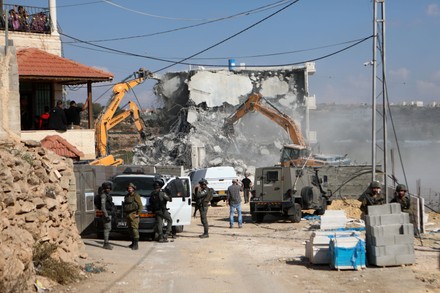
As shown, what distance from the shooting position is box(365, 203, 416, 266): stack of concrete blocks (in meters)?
14.7

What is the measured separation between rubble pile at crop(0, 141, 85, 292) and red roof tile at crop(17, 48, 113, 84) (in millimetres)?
8228

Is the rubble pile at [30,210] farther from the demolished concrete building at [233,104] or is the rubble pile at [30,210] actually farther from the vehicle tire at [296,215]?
the demolished concrete building at [233,104]

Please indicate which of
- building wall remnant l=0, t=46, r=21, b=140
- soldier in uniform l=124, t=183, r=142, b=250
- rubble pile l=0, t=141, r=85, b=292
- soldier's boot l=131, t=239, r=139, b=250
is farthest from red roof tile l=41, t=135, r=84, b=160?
rubble pile l=0, t=141, r=85, b=292

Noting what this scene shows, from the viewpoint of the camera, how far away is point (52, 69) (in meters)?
24.8

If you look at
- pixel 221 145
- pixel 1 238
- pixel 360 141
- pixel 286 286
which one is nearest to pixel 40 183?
pixel 1 238

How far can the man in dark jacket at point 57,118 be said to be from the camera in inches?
953

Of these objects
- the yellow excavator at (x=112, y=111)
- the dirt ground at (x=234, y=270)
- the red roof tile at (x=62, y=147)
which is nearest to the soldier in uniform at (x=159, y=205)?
the dirt ground at (x=234, y=270)

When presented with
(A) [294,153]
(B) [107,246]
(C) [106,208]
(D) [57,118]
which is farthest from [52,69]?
(A) [294,153]

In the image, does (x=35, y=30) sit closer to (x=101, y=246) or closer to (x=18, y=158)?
(x=101, y=246)

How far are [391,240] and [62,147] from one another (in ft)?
42.7

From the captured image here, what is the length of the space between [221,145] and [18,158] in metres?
44.8

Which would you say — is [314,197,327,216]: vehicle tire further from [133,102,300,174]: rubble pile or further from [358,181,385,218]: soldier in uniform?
[133,102,300,174]: rubble pile

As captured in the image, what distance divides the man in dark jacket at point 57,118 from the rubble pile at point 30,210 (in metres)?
7.79

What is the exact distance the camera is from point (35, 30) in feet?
88.1
